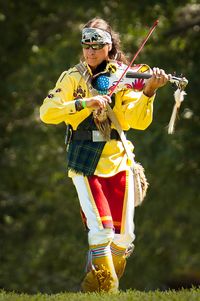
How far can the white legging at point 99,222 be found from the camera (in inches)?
368

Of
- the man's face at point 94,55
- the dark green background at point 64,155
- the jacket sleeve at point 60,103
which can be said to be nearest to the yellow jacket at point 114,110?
the jacket sleeve at point 60,103

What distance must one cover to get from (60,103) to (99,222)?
2.95 ft

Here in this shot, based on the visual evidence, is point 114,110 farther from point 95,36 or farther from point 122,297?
point 122,297

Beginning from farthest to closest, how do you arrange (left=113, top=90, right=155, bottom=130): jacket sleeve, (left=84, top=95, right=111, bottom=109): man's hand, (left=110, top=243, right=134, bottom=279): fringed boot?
(left=110, top=243, right=134, bottom=279): fringed boot < (left=113, top=90, right=155, bottom=130): jacket sleeve < (left=84, top=95, right=111, bottom=109): man's hand

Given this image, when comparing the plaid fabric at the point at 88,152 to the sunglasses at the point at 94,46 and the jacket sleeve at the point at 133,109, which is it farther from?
the sunglasses at the point at 94,46

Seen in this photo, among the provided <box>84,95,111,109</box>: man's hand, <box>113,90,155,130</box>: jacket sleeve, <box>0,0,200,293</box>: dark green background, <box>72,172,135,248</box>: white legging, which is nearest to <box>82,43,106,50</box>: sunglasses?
<box>113,90,155,130</box>: jacket sleeve

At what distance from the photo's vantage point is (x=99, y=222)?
933 centimetres

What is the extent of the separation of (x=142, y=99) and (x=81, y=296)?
162 cm

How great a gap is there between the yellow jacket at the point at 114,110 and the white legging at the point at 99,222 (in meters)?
0.13

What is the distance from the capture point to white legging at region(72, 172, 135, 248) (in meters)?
9.34

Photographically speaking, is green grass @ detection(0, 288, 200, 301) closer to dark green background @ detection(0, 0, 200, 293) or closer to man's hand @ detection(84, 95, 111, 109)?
man's hand @ detection(84, 95, 111, 109)

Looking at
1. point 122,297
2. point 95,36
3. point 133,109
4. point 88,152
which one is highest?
point 95,36

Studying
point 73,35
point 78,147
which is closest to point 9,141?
point 73,35

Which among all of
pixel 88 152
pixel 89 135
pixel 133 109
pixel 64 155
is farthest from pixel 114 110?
pixel 64 155
